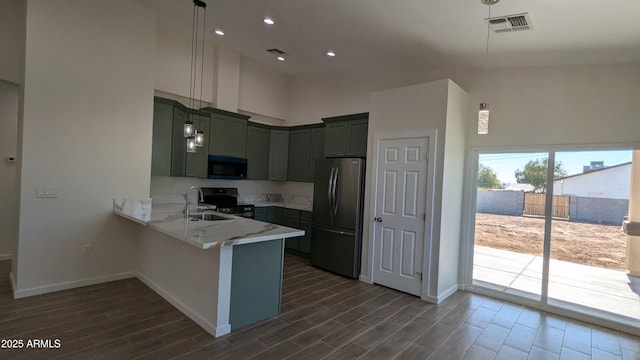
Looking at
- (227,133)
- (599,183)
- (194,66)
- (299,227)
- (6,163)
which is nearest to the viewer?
(599,183)

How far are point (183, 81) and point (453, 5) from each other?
13.7 ft

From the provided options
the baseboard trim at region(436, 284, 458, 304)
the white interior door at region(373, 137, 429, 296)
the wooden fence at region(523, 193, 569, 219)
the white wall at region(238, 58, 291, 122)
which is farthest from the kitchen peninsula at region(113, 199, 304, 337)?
the white wall at region(238, 58, 291, 122)

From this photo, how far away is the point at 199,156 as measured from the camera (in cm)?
512

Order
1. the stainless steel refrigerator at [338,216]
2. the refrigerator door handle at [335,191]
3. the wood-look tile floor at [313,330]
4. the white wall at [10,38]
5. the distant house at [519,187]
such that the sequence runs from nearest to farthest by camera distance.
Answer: the wood-look tile floor at [313,330] < the distant house at [519,187] < the white wall at [10,38] < the stainless steel refrigerator at [338,216] < the refrigerator door handle at [335,191]

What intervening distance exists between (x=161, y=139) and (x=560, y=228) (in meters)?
5.53

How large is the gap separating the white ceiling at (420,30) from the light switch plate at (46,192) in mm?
2585

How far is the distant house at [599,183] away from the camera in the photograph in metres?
3.41

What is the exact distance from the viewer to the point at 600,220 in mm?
3531

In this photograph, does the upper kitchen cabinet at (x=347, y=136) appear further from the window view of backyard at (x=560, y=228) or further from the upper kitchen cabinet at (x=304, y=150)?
the window view of backyard at (x=560, y=228)

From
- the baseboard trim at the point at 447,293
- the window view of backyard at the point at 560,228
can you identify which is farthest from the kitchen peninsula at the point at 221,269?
the window view of backyard at the point at 560,228

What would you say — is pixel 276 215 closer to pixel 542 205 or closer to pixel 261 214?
pixel 261 214

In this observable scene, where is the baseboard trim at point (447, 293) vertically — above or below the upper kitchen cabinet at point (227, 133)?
below

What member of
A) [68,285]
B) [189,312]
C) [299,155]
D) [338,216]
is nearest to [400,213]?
[338,216]

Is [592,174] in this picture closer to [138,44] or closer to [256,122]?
[256,122]
